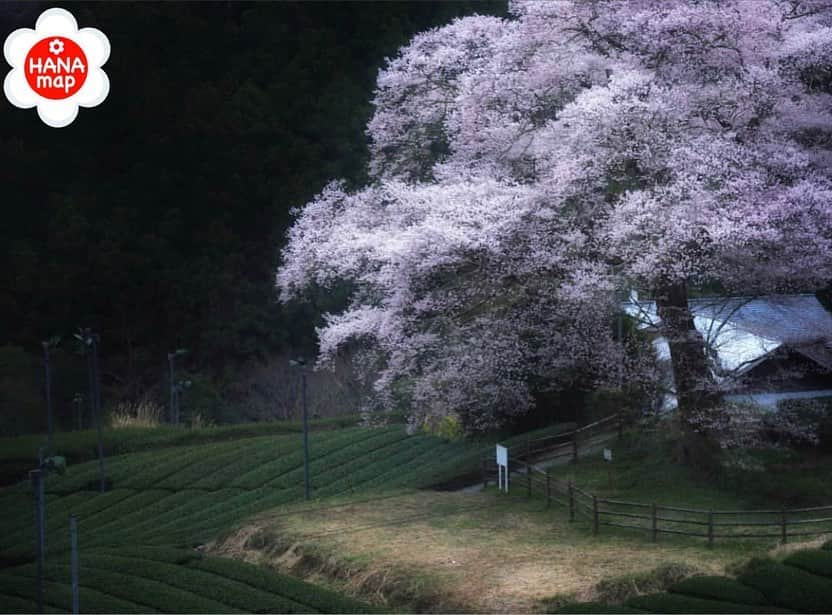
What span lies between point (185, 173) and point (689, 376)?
31579mm

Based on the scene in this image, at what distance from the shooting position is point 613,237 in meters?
20.6

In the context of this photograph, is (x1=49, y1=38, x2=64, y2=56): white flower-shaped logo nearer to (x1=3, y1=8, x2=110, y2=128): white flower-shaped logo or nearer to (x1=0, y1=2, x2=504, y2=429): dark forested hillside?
(x1=3, y1=8, x2=110, y2=128): white flower-shaped logo

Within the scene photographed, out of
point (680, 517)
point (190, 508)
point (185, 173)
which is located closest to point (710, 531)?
point (680, 517)

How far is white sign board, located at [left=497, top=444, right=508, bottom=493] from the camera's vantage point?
2209 cm

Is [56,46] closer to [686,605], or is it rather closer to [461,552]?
[461,552]

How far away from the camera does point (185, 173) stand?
48.7 metres

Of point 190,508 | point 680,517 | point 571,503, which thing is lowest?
point 190,508

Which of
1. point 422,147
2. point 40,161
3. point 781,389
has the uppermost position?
point 40,161

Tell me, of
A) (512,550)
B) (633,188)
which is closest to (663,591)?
(512,550)

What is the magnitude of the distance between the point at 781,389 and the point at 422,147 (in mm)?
9188

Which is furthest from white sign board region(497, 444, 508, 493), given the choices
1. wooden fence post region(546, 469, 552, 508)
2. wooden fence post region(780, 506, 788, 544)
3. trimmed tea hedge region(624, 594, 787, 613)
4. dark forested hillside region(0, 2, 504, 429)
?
dark forested hillside region(0, 2, 504, 429)

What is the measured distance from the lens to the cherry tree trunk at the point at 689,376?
21016mm

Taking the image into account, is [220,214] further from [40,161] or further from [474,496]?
[474,496]

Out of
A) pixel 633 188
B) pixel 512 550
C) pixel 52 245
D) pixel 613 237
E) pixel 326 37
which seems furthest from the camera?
pixel 326 37
